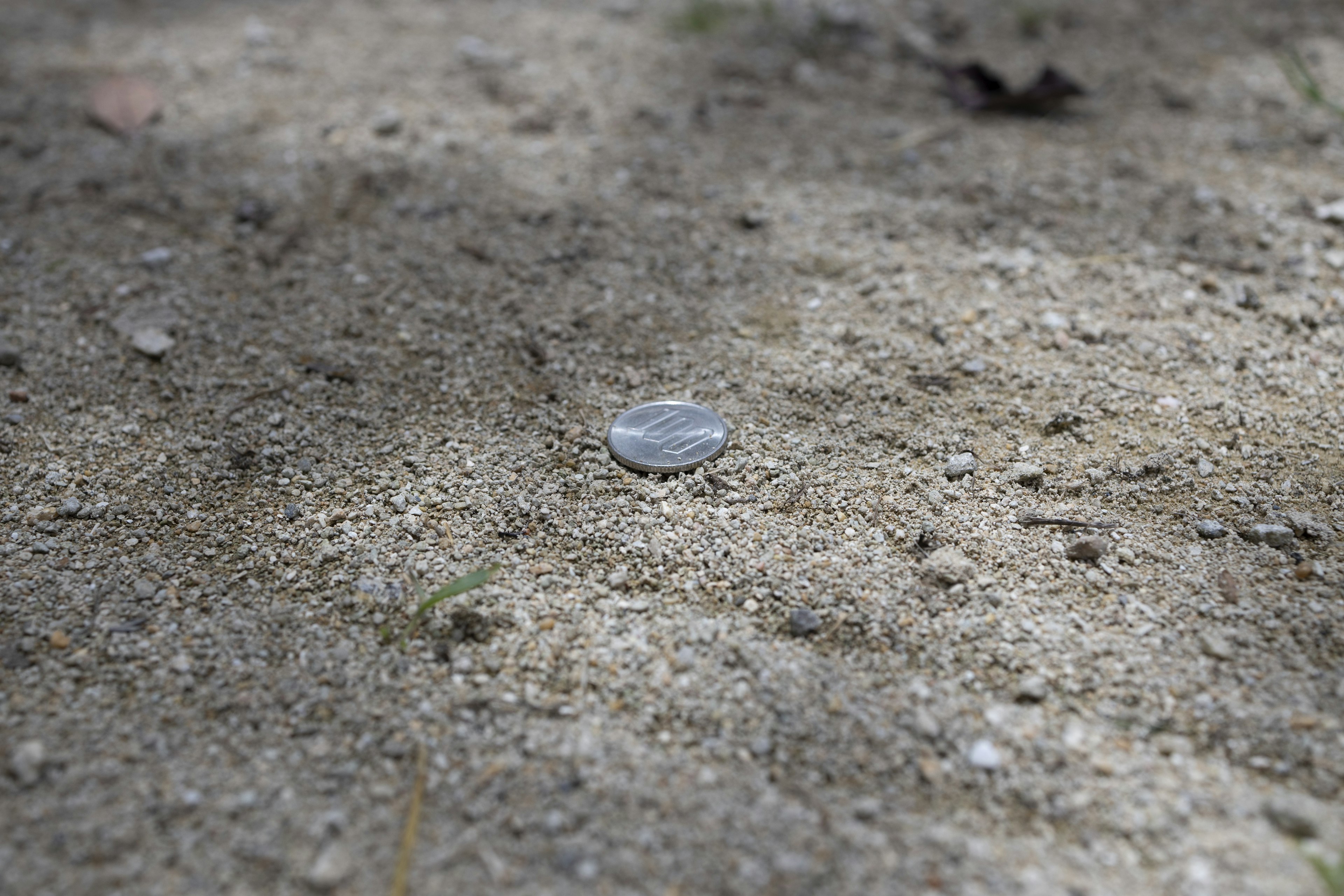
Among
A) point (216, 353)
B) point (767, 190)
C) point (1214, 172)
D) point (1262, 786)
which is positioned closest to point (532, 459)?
point (216, 353)

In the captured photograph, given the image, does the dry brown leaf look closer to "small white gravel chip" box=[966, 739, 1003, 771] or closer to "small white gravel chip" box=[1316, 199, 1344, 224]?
"small white gravel chip" box=[966, 739, 1003, 771]

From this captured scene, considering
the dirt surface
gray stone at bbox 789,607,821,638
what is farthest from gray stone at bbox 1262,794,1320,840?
gray stone at bbox 789,607,821,638

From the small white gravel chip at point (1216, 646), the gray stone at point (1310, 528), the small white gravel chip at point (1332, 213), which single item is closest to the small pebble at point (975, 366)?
the gray stone at point (1310, 528)

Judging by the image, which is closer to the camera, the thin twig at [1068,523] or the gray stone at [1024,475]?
the thin twig at [1068,523]

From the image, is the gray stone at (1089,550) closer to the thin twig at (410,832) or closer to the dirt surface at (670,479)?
the dirt surface at (670,479)

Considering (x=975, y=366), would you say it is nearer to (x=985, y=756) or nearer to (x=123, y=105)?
(x=985, y=756)

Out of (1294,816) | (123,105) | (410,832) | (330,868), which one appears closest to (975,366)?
(1294,816)

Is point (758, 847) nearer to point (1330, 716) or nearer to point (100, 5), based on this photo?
point (1330, 716)
